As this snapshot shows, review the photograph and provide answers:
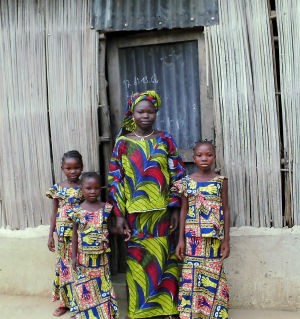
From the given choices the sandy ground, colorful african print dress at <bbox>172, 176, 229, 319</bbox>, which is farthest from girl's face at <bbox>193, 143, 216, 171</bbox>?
the sandy ground

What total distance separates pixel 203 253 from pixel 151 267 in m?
0.45

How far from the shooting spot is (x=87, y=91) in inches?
162

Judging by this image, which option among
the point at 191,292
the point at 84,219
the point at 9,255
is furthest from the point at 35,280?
the point at 191,292

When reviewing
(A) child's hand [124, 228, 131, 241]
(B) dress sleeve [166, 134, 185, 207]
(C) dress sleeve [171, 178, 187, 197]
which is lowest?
(A) child's hand [124, 228, 131, 241]

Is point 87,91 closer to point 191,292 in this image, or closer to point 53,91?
point 53,91

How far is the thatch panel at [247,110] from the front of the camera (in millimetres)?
3764

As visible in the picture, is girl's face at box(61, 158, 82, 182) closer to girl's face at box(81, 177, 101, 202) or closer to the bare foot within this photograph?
girl's face at box(81, 177, 101, 202)

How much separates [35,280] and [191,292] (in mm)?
1695

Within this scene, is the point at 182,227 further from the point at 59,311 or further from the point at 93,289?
the point at 59,311

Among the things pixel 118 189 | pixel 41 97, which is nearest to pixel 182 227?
pixel 118 189

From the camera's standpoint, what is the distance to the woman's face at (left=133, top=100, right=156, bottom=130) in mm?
3486

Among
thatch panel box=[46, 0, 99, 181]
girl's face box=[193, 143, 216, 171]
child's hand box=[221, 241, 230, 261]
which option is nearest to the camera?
girl's face box=[193, 143, 216, 171]

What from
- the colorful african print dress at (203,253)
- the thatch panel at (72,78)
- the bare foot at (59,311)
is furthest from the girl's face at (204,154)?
the bare foot at (59,311)

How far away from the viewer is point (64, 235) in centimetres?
379
